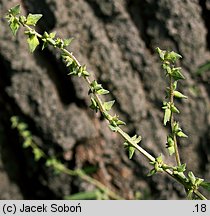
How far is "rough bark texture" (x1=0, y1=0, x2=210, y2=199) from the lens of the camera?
108cm

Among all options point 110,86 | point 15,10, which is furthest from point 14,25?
point 110,86

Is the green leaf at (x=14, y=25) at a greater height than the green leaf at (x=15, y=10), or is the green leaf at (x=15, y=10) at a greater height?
the green leaf at (x=15, y=10)

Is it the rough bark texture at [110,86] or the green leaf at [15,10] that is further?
the rough bark texture at [110,86]

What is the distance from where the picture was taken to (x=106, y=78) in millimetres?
1115

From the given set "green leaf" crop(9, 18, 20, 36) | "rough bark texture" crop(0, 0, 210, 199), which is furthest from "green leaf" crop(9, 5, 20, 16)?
"rough bark texture" crop(0, 0, 210, 199)

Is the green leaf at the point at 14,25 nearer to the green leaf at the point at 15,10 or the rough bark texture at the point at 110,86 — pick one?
the green leaf at the point at 15,10

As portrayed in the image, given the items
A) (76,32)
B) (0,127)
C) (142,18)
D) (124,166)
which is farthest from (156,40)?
(0,127)

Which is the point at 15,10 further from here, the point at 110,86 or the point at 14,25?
the point at 110,86

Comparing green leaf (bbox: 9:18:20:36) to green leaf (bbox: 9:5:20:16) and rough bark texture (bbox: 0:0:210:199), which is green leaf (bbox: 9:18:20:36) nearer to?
green leaf (bbox: 9:5:20:16)

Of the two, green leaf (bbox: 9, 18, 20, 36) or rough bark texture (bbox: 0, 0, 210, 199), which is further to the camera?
rough bark texture (bbox: 0, 0, 210, 199)

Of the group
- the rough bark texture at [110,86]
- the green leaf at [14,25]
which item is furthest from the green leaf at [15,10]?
the rough bark texture at [110,86]

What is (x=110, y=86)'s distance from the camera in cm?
112

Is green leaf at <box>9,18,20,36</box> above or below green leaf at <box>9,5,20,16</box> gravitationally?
below

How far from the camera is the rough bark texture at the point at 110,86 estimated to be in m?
1.08
